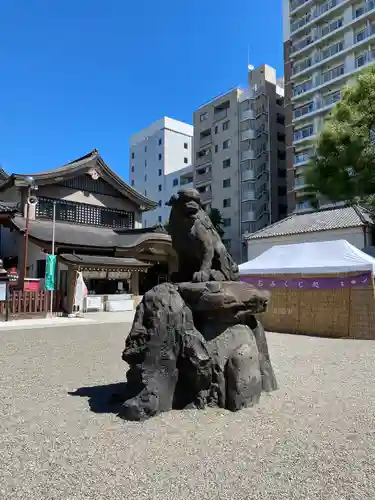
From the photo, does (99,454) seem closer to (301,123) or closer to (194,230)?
(194,230)

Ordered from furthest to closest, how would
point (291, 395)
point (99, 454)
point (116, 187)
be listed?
1. point (116, 187)
2. point (291, 395)
3. point (99, 454)

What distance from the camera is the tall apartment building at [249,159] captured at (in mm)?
44281

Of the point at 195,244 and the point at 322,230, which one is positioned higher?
the point at 322,230

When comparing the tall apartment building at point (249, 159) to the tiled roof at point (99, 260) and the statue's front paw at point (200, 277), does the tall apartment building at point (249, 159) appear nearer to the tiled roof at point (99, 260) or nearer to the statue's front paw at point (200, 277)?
the tiled roof at point (99, 260)

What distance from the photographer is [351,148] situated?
12977mm

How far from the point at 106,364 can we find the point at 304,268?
6.80m

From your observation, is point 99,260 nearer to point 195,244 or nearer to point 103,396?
point 103,396

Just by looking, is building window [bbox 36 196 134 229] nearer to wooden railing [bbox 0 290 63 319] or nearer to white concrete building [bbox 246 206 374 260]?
wooden railing [bbox 0 290 63 319]

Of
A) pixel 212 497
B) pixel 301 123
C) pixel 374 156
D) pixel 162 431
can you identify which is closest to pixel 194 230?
pixel 162 431

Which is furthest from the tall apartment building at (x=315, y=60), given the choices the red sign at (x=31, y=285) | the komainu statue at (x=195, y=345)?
the komainu statue at (x=195, y=345)

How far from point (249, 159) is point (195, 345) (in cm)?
4193

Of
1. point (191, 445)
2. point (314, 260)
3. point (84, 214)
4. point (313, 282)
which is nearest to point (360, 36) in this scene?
point (84, 214)

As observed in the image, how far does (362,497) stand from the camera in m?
2.65

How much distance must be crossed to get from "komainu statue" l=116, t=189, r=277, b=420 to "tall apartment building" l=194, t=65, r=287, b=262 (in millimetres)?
37926
